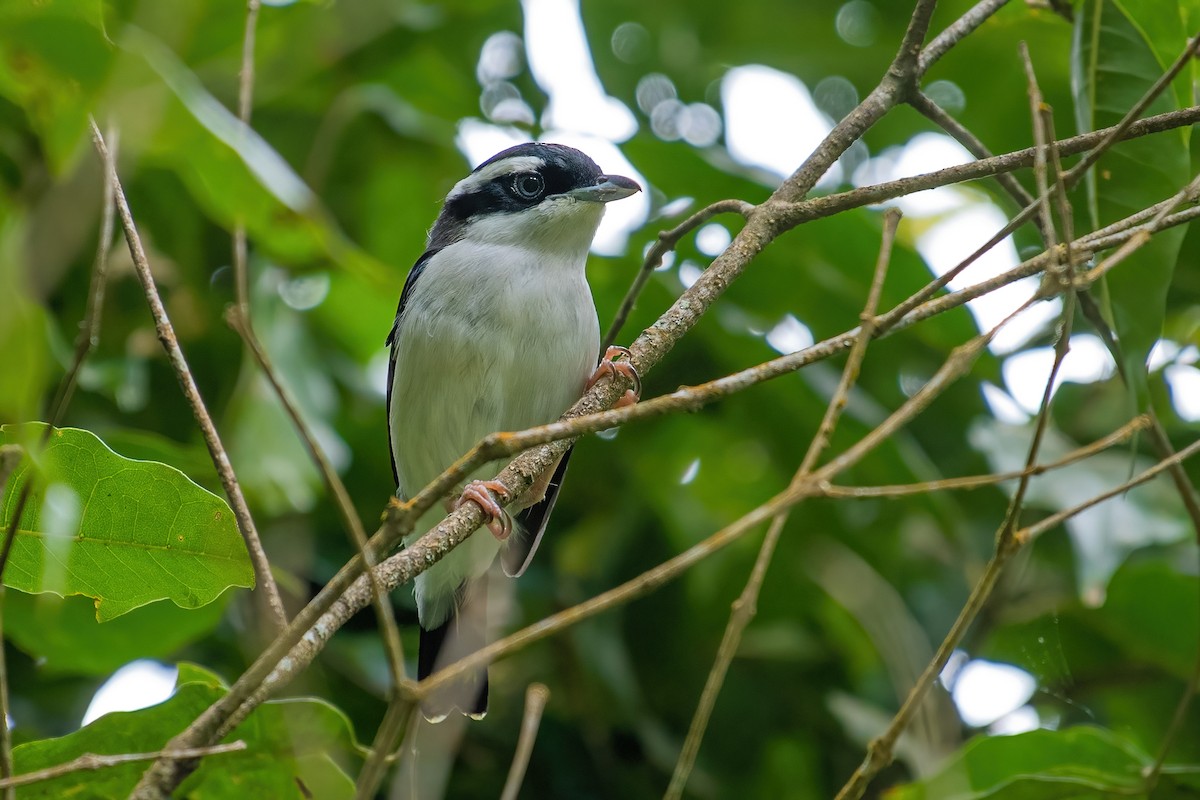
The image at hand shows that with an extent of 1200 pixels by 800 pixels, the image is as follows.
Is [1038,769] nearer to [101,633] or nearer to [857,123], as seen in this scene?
[857,123]

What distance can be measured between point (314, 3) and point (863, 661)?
3.33 metres

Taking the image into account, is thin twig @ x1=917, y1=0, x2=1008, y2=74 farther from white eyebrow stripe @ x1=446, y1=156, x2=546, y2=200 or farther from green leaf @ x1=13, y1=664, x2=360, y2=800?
green leaf @ x1=13, y1=664, x2=360, y2=800

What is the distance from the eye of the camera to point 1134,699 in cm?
427

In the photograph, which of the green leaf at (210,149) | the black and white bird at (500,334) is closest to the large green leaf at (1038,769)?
the black and white bird at (500,334)

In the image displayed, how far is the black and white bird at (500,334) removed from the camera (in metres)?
4.21

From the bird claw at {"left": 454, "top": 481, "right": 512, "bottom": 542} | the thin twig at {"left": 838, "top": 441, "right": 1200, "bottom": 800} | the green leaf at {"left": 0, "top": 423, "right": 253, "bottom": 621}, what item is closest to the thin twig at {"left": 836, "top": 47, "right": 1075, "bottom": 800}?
the thin twig at {"left": 838, "top": 441, "right": 1200, "bottom": 800}

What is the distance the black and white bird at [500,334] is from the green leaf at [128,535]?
164 cm

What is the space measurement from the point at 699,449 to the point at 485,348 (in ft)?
3.89

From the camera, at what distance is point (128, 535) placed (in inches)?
97.0

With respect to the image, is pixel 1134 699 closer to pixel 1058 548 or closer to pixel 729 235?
pixel 1058 548

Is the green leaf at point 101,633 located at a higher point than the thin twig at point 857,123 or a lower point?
lower

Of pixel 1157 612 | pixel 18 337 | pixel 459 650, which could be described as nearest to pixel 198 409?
pixel 18 337

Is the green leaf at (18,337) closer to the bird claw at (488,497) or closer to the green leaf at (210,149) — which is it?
the green leaf at (210,149)

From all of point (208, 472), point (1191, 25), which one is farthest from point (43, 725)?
point (1191, 25)
